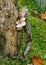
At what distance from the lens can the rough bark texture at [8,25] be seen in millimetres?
2761

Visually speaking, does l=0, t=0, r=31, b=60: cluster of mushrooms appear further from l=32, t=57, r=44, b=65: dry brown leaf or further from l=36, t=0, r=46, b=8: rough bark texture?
l=36, t=0, r=46, b=8: rough bark texture

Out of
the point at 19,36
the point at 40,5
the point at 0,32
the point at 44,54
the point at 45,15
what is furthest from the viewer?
the point at 40,5

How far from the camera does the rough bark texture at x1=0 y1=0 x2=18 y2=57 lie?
2761 millimetres

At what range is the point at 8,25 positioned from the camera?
2.79m

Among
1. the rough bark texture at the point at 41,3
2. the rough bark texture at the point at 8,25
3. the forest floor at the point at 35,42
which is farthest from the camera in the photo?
the rough bark texture at the point at 41,3

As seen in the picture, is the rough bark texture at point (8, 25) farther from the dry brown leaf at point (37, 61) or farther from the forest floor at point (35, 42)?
the dry brown leaf at point (37, 61)

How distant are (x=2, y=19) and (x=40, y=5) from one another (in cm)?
181

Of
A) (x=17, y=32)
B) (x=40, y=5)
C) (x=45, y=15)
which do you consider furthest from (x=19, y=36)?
(x=40, y=5)

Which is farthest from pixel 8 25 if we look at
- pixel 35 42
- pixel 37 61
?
pixel 35 42

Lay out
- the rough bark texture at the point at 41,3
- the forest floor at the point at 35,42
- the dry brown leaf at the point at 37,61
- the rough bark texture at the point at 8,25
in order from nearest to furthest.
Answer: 1. the rough bark texture at the point at 8,25
2. the forest floor at the point at 35,42
3. the dry brown leaf at the point at 37,61
4. the rough bark texture at the point at 41,3

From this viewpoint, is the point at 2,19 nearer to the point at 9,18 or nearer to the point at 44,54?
→ the point at 9,18

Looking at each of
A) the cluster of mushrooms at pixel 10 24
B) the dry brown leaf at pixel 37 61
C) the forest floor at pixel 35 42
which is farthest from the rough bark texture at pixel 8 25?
the dry brown leaf at pixel 37 61

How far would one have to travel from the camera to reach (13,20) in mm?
2930

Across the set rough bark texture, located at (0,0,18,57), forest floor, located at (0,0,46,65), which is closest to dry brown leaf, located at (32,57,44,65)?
forest floor, located at (0,0,46,65)
